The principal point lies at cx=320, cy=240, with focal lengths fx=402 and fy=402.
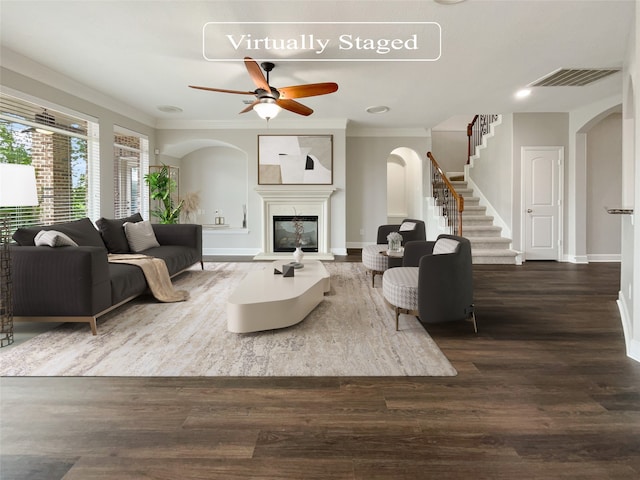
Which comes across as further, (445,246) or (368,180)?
(368,180)

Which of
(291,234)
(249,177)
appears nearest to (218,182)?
(249,177)

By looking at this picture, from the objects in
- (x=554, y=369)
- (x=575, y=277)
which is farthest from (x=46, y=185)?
(x=575, y=277)

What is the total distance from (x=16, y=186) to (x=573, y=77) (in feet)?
20.1

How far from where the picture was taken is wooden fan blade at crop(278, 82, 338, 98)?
13.2 feet

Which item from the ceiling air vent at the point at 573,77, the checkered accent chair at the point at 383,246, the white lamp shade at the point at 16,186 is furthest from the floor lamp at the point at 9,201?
the ceiling air vent at the point at 573,77

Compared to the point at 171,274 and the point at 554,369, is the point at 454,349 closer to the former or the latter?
the point at 554,369

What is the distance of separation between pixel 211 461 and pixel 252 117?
689cm

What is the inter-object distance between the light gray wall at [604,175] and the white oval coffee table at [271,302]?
579cm

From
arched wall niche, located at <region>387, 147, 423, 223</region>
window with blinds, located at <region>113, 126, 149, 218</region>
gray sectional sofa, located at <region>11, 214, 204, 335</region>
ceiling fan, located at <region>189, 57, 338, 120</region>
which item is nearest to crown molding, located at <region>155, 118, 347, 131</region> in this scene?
window with blinds, located at <region>113, 126, 149, 218</region>

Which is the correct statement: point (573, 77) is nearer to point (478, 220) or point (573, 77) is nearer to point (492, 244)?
point (492, 244)

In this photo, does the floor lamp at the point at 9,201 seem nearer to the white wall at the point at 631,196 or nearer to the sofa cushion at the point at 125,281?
the sofa cushion at the point at 125,281

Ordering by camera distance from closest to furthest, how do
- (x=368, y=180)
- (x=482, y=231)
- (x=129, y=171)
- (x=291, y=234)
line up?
1. (x=129, y=171)
2. (x=482, y=231)
3. (x=291, y=234)
4. (x=368, y=180)

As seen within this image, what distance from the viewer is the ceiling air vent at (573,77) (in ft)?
16.0

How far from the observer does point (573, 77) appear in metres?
5.14
